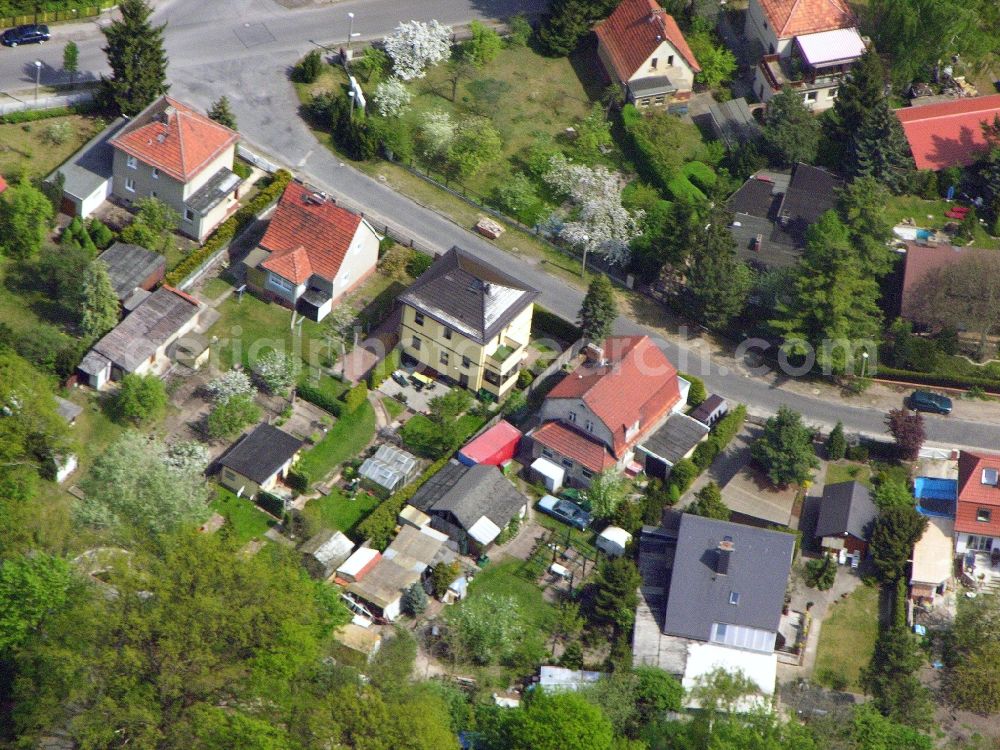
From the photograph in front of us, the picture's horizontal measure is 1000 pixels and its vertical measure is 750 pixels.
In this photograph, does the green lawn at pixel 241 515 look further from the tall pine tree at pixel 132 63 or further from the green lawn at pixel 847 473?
the green lawn at pixel 847 473

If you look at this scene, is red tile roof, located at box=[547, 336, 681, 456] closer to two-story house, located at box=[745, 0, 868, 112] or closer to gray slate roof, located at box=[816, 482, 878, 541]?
gray slate roof, located at box=[816, 482, 878, 541]

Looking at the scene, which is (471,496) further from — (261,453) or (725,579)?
(725,579)

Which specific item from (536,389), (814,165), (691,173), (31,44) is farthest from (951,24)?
(31,44)

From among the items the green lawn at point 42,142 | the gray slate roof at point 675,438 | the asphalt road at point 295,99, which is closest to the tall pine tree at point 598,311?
the asphalt road at point 295,99

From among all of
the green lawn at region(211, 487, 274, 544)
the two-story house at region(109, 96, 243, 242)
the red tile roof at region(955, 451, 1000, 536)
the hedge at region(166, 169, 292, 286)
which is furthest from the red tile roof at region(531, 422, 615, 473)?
the two-story house at region(109, 96, 243, 242)

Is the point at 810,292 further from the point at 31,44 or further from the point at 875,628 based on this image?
the point at 31,44

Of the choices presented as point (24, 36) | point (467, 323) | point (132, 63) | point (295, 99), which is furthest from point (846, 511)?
point (24, 36)
